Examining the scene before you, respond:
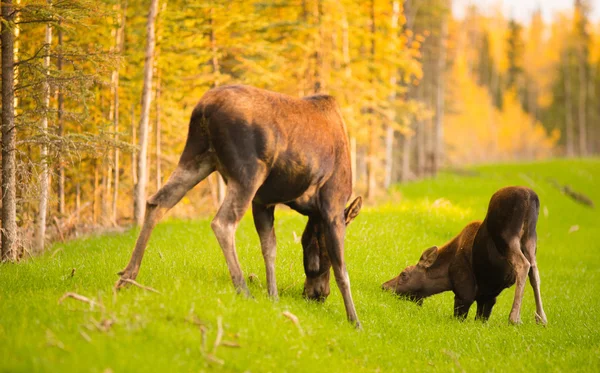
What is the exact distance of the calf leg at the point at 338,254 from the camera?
8695mm

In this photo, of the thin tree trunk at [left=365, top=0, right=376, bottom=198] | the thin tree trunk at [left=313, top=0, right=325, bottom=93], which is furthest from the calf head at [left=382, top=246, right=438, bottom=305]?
the thin tree trunk at [left=365, top=0, right=376, bottom=198]

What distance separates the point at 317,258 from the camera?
939 centimetres

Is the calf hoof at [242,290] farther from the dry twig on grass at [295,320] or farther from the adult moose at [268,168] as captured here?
the dry twig on grass at [295,320]

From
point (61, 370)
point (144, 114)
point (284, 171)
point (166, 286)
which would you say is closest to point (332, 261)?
point (284, 171)

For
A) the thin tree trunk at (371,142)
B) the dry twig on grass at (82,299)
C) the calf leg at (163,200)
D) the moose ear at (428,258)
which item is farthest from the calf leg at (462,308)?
the thin tree trunk at (371,142)

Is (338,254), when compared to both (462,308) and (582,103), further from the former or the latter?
(582,103)

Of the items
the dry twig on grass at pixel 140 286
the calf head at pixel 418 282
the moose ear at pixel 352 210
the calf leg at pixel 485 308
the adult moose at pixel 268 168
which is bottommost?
the calf leg at pixel 485 308

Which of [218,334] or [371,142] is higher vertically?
[371,142]

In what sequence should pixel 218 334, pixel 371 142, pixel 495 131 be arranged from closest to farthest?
pixel 218 334
pixel 371 142
pixel 495 131

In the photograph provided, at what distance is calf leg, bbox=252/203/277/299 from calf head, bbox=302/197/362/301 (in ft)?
1.84

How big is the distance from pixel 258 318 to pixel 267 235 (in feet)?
5.88

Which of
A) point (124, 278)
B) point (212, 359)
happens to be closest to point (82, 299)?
point (124, 278)

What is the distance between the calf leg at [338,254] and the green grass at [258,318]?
263mm

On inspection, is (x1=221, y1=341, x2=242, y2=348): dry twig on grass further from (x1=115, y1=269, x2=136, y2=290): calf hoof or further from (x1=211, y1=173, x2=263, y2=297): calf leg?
(x1=115, y1=269, x2=136, y2=290): calf hoof
